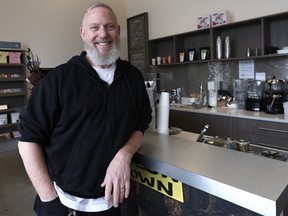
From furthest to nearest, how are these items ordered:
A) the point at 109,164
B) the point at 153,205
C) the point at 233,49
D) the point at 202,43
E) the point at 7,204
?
the point at 202,43, the point at 233,49, the point at 7,204, the point at 153,205, the point at 109,164

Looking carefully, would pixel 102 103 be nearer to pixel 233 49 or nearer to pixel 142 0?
pixel 233 49

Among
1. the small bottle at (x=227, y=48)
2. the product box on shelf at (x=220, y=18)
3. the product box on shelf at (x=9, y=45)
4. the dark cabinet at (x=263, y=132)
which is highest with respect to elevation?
the product box on shelf at (x=220, y=18)

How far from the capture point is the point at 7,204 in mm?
2861

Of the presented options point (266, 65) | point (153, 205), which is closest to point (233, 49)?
point (266, 65)

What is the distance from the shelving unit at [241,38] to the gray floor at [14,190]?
2.95 meters

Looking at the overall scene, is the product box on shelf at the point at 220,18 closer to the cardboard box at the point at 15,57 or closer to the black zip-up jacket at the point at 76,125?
the black zip-up jacket at the point at 76,125

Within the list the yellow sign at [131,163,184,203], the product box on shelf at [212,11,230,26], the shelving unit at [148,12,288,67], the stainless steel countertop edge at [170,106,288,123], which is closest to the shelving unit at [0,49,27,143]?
the shelving unit at [148,12,288,67]

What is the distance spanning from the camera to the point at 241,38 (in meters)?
3.69

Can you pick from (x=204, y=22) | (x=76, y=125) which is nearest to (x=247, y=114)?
(x=204, y=22)

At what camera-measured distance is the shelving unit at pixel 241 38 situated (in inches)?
129

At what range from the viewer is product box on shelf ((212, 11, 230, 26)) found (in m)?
3.68

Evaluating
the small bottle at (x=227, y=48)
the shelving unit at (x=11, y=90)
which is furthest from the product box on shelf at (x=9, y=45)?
the small bottle at (x=227, y=48)

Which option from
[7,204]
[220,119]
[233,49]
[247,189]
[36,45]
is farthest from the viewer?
[36,45]

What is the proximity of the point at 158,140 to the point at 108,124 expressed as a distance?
1.43 feet
